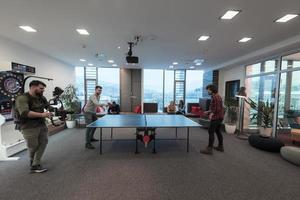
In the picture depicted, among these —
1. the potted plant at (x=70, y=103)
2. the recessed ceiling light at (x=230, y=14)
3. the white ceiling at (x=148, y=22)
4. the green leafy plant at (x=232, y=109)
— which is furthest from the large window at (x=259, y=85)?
the potted plant at (x=70, y=103)

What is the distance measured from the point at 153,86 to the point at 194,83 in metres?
2.57

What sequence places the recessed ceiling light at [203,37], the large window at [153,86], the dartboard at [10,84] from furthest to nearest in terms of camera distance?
the large window at [153,86] < the recessed ceiling light at [203,37] < the dartboard at [10,84]

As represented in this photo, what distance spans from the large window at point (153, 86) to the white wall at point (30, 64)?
4.18 m

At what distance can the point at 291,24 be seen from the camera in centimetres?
312

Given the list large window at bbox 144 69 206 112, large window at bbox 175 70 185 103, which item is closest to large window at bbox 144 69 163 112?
large window at bbox 144 69 206 112

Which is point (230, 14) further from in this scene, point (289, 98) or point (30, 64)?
point (30, 64)

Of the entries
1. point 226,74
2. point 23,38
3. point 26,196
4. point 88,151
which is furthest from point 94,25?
point 226,74

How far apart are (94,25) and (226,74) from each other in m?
6.67

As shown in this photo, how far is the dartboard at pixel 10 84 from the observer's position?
131 inches

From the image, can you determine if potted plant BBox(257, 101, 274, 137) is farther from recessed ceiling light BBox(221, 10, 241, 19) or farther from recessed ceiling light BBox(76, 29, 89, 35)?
recessed ceiling light BBox(76, 29, 89, 35)

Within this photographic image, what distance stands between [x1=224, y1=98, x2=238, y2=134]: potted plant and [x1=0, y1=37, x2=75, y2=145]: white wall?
6397mm

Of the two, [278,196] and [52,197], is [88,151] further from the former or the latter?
[278,196]

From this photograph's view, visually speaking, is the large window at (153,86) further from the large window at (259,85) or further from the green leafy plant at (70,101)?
the large window at (259,85)

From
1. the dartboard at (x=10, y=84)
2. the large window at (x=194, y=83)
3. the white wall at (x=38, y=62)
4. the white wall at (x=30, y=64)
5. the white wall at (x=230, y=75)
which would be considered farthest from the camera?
the large window at (x=194, y=83)
